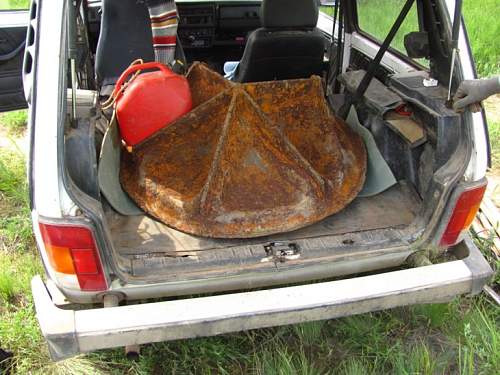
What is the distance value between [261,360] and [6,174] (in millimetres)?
2291

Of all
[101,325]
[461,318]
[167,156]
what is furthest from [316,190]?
[101,325]

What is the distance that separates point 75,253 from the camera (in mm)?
1723

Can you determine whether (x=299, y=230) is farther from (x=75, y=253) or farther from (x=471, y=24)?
(x=471, y=24)

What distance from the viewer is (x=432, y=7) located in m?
2.24

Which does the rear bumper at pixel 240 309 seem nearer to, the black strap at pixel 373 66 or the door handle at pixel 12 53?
the black strap at pixel 373 66

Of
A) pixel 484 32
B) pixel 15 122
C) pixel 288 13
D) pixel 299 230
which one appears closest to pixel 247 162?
pixel 299 230

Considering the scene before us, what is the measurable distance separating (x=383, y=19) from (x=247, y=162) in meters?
1.42

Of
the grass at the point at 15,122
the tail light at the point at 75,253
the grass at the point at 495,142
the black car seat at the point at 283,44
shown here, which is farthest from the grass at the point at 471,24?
the grass at the point at 15,122

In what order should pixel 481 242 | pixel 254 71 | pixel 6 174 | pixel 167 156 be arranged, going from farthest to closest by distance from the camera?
pixel 6 174 → pixel 254 71 → pixel 481 242 → pixel 167 156

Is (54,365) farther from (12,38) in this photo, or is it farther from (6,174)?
(12,38)

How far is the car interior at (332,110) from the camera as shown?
197 centimetres

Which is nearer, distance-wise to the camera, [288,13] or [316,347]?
[316,347]

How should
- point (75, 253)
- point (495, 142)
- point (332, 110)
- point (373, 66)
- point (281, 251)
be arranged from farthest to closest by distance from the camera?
1. point (495, 142)
2. point (332, 110)
3. point (373, 66)
4. point (281, 251)
5. point (75, 253)

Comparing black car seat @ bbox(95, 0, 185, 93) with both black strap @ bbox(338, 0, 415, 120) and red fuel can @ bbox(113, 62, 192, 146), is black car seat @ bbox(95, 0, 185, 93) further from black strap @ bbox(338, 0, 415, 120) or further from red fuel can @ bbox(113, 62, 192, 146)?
black strap @ bbox(338, 0, 415, 120)
